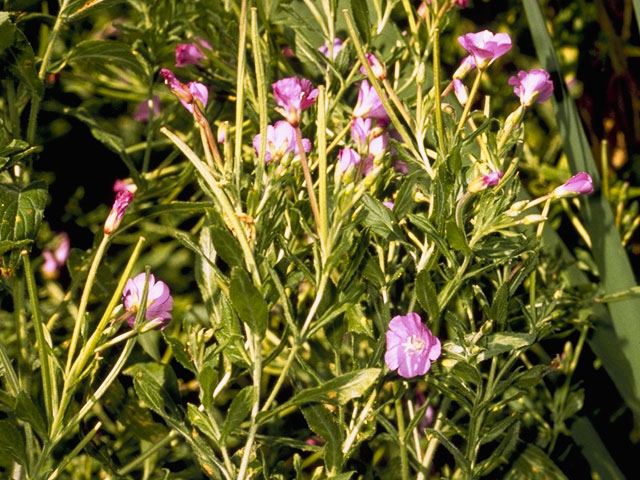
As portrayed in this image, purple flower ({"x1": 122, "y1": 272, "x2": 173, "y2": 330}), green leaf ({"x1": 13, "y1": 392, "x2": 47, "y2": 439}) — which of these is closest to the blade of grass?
purple flower ({"x1": 122, "y1": 272, "x2": 173, "y2": 330})

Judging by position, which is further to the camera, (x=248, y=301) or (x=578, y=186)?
(x=578, y=186)

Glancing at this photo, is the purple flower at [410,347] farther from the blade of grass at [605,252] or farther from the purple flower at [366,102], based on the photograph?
the blade of grass at [605,252]

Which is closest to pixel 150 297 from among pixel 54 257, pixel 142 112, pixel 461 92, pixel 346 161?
pixel 346 161

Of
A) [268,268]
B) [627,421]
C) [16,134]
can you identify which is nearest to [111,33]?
[16,134]

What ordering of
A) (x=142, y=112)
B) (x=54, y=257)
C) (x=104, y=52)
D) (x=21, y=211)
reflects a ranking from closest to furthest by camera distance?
(x=21, y=211) → (x=104, y=52) → (x=54, y=257) → (x=142, y=112)

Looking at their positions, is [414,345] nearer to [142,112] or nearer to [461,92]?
[461,92]

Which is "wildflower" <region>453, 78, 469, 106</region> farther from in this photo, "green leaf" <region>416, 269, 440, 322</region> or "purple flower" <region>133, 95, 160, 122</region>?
"purple flower" <region>133, 95, 160, 122</region>
